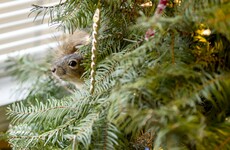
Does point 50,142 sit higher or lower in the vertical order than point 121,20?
lower

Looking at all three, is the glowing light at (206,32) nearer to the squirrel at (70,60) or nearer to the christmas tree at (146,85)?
the christmas tree at (146,85)

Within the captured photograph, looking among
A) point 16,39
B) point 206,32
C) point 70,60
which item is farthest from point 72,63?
point 16,39

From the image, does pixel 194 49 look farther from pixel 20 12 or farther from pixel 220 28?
pixel 20 12

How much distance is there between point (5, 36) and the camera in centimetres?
110

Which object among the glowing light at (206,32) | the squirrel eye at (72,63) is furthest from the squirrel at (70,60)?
the glowing light at (206,32)

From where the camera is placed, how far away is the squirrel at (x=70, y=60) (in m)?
0.70

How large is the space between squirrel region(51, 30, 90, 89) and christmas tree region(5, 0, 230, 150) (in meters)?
0.10

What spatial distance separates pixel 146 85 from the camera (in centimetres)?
37

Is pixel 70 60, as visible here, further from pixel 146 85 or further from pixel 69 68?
pixel 146 85

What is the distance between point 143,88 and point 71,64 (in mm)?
341

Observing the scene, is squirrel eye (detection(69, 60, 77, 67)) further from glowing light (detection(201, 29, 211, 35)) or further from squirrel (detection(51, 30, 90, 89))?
glowing light (detection(201, 29, 211, 35))

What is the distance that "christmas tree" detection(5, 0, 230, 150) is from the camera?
1.17 feet

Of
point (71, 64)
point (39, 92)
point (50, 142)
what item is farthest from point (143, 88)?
point (39, 92)

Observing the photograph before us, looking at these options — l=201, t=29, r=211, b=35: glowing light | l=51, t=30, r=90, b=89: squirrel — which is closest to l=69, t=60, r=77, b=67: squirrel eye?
l=51, t=30, r=90, b=89: squirrel
